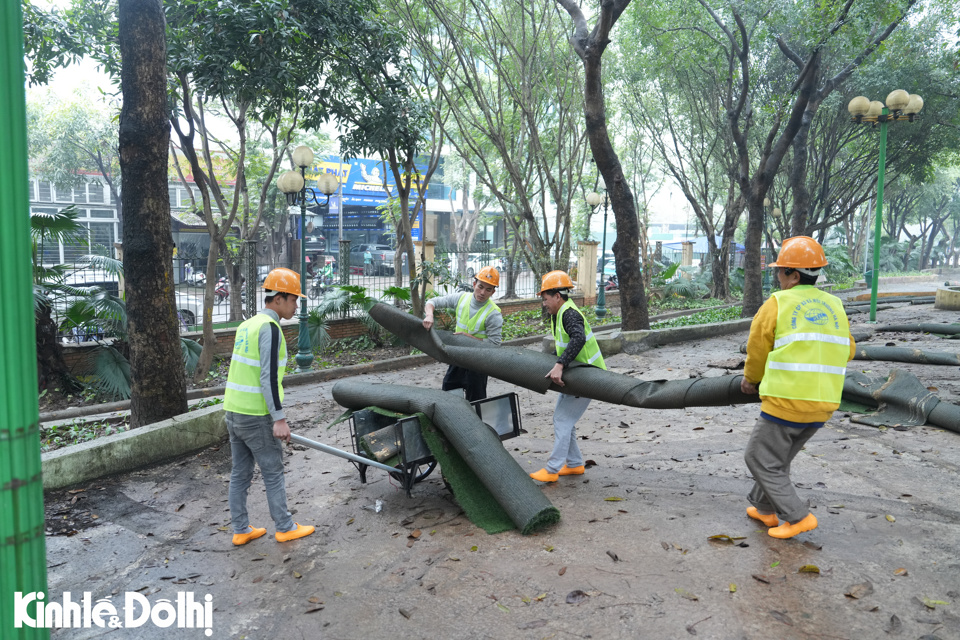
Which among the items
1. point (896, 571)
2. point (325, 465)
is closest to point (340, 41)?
point (325, 465)

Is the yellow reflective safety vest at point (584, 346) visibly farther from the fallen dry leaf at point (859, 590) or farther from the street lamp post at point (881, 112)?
the street lamp post at point (881, 112)

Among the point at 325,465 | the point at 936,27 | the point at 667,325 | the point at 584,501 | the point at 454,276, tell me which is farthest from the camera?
the point at 936,27

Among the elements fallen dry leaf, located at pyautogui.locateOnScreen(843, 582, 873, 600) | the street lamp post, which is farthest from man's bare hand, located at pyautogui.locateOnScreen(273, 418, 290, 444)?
the street lamp post

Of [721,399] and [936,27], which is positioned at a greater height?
[936,27]

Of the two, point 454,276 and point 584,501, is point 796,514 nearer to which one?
point 584,501

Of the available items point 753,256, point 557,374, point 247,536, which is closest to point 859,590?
point 557,374

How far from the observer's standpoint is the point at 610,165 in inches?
436

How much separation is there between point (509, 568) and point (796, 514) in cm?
176

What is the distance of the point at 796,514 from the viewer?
398cm

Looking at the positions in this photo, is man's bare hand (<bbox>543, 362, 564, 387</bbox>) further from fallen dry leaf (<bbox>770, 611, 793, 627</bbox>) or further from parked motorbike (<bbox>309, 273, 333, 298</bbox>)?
parked motorbike (<bbox>309, 273, 333, 298</bbox>)

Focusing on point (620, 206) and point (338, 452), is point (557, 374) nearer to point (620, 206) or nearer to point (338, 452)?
point (338, 452)

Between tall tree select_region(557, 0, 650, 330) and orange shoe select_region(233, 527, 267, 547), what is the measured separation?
26.1 feet

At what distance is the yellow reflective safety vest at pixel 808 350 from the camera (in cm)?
382

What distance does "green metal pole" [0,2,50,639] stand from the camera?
4.94 ft
